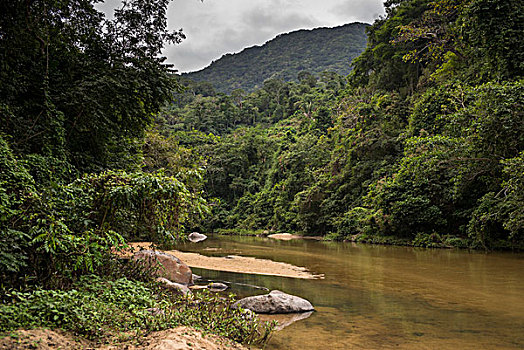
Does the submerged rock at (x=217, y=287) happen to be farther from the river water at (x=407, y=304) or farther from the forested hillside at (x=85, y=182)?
the forested hillside at (x=85, y=182)

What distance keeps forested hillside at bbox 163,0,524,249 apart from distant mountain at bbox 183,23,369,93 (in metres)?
91.9

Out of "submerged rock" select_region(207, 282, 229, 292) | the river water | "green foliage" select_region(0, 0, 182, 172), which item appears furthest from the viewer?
"submerged rock" select_region(207, 282, 229, 292)

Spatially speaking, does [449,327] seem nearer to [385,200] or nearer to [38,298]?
[38,298]

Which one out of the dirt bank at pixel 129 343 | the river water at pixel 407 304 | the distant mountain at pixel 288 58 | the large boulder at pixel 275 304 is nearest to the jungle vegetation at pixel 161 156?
the dirt bank at pixel 129 343

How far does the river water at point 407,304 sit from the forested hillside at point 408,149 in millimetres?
3311

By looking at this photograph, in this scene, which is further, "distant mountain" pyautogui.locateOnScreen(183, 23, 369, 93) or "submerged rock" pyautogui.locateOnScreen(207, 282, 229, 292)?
"distant mountain" pyautogui.locateOnScreen(183, 23, 369, 93)

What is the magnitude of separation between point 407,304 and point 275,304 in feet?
9.36

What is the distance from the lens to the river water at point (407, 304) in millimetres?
5086

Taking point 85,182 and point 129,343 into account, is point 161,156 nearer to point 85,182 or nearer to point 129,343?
point 85,182

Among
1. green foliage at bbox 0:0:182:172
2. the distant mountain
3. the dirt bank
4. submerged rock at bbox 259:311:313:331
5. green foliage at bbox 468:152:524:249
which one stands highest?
the distant mountain

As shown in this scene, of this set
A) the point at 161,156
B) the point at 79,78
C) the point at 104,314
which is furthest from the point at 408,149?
the point at 104,314

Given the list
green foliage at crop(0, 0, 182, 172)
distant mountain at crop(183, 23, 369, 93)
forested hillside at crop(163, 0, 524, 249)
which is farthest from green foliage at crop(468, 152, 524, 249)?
distant mountain at crop(183, 23, 369, 93)

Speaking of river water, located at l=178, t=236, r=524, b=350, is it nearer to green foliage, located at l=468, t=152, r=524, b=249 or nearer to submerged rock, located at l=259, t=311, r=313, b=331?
submerged rock, located at l=259, t=311, r=313, b=331

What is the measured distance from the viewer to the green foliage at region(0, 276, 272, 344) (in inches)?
139
